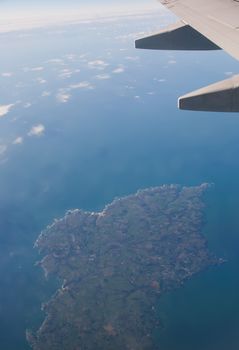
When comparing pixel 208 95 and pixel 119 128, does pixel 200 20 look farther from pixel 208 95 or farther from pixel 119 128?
pixel 119 128

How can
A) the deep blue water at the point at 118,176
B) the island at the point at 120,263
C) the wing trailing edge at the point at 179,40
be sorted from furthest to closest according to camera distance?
the deep blue water at the point at 118,176 → the island at the point at 120,263 → the wing trailing edge at the point at 179,40

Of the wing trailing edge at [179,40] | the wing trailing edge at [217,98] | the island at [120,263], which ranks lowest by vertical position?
the island at [120,263]

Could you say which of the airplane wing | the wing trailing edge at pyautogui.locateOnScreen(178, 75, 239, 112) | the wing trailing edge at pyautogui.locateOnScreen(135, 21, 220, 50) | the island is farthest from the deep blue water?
the wing trailing edge at pyautogui.locateOnScreen(178, 75, 239, 112)

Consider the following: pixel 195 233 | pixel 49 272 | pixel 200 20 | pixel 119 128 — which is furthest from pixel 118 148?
pixel 200 20

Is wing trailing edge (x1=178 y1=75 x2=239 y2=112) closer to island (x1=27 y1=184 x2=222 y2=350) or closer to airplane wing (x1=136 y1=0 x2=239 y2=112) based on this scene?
airplane wing (x1=136 y1=0 x2=239 y2=112)

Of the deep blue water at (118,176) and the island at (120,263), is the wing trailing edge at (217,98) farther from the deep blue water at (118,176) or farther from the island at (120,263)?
the island at (120,263)

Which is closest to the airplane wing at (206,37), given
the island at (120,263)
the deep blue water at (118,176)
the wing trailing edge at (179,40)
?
the wing trailing edge at (179,40)

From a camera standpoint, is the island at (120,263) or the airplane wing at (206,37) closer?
the airplane wing at (206,37)
